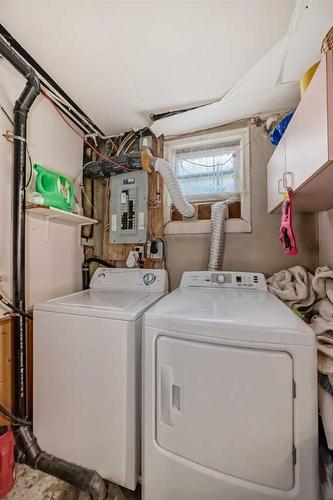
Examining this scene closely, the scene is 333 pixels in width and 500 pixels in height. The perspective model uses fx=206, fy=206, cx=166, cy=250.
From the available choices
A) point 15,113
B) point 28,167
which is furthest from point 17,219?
point 15,113

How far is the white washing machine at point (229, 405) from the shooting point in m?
0.77

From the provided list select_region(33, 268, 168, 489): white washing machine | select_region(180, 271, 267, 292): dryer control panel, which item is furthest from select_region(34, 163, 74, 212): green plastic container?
select_region(180, 271, 267, 292): dryer control panel

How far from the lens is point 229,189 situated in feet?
6.37

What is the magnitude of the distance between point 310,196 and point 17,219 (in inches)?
70.7

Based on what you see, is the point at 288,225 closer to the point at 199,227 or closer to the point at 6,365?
the point at 199,227

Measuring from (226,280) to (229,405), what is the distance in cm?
88

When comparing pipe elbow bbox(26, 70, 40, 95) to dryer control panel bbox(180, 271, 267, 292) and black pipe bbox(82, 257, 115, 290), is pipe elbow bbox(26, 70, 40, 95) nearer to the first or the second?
black pipe bbox(82, 257, 115, 290)

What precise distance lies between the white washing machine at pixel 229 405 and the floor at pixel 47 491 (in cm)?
26

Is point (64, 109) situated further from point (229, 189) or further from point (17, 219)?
point (229, 189)

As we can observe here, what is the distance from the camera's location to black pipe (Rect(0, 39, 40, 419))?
1331 millimetres

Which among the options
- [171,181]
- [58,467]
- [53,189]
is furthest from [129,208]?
[58,467]

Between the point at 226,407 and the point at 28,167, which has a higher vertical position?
the point at 28,167

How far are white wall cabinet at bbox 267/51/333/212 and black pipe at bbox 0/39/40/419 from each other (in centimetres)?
162

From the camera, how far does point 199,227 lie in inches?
76.7
